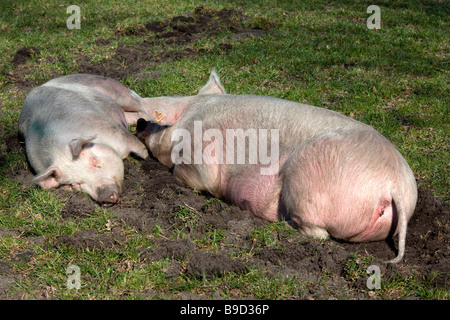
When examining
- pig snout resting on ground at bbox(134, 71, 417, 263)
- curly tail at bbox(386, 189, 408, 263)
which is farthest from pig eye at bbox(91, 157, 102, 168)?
curly tail at bbox(386, 189, 408, 263)

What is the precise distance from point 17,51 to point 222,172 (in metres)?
4.54

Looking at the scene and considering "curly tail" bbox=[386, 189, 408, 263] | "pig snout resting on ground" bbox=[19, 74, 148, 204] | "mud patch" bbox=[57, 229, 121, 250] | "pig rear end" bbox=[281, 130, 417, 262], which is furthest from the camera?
"pig snout resting on ground" bbox=[19, 74, 148, 204]

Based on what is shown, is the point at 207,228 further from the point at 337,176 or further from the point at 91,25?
the point at 91,25

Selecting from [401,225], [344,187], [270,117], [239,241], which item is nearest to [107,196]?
[239,241]

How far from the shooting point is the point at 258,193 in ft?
11.9

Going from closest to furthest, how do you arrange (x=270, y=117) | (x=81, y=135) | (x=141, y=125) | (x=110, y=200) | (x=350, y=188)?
(x=350, y=188), (x=270, y=117), (x=110, y=200), (x=81, y=135), (x=141, y=125)

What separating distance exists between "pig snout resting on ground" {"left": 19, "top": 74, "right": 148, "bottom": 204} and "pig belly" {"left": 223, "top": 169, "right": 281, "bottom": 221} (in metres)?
0.95

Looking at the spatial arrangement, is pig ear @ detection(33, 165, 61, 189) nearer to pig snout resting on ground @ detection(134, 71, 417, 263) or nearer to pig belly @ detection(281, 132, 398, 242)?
pig snout resting on ground @ detection(134, 71, 417, 263)

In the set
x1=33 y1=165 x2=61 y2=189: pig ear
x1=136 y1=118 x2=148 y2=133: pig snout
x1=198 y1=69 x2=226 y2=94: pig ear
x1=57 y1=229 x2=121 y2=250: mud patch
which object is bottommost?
x1=57 y1=229 x2=121 y2=250: mud patch

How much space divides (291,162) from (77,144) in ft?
5.55

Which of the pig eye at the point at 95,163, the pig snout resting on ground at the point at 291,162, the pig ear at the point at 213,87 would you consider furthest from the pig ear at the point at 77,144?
the pig ear at the point at 213,87

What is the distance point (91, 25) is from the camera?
27.5 ft

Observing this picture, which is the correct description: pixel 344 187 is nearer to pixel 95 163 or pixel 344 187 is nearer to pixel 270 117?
pixel 270 117

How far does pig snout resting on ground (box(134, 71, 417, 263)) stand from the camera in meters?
3.13
